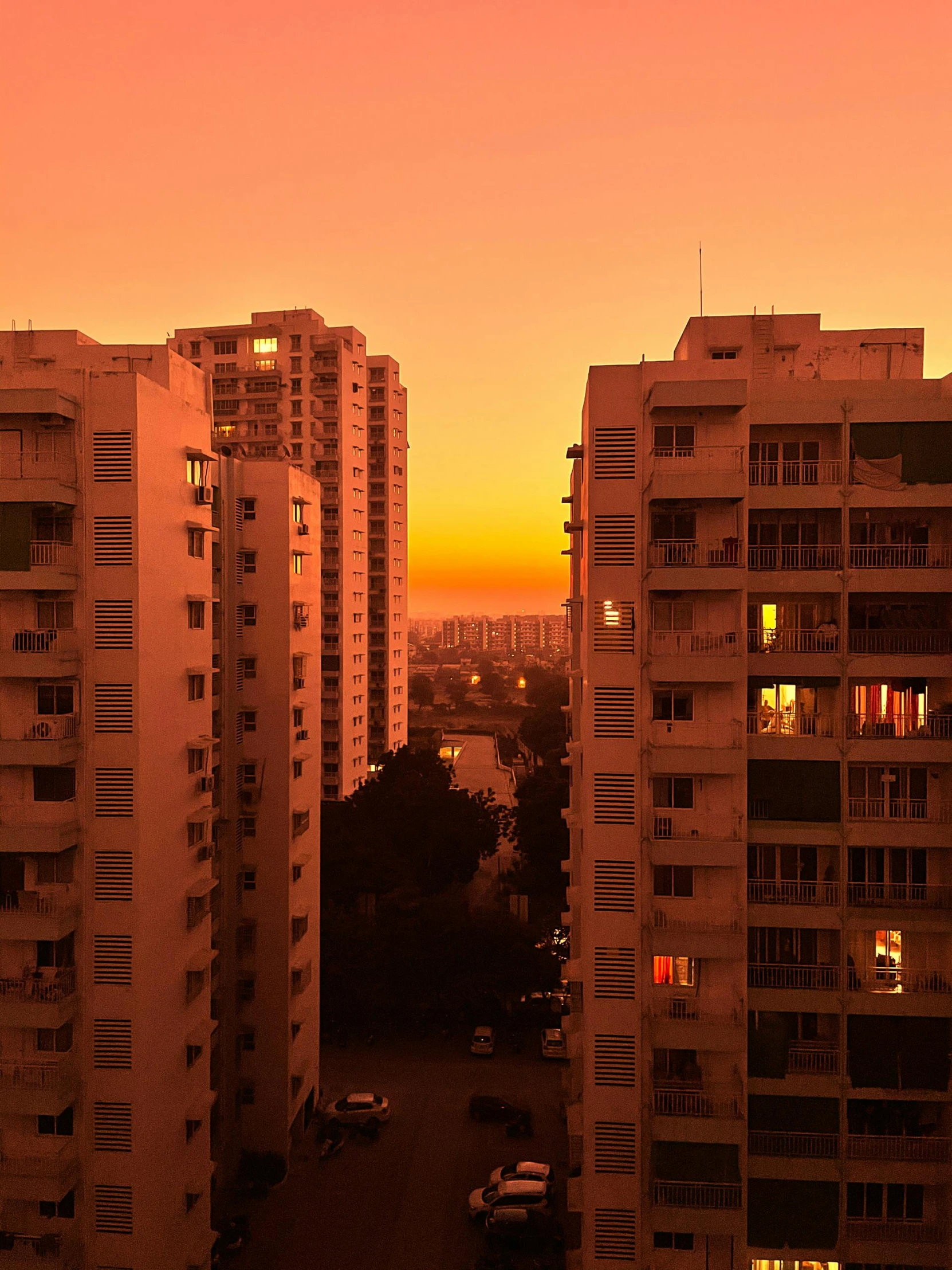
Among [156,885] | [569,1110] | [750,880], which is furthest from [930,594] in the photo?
[156,885]

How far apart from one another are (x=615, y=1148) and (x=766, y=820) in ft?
20.8

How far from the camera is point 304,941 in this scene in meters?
26.6

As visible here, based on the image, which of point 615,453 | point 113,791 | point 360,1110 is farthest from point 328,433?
point 615,453

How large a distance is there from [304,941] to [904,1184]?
1650 centimetres

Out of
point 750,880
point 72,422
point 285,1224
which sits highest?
point 72,422

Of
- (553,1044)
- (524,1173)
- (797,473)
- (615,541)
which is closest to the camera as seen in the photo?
(797,473)

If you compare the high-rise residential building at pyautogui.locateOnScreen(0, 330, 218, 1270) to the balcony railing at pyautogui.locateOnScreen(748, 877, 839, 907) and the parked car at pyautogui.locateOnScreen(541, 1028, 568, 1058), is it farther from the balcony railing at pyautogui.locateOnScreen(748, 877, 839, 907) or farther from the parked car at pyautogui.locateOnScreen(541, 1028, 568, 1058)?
the parked car at pyautogui.locateOnScreen(541, 1028, 568, 1058)

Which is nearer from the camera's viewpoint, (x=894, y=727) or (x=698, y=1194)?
(x=698, y=1194)

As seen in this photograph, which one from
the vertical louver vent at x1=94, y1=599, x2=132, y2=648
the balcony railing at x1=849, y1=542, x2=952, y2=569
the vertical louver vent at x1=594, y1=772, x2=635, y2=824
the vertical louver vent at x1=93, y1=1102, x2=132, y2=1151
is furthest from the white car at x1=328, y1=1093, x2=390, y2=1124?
the balcony railing at x1=849, y1=542, x2=952, y2=569

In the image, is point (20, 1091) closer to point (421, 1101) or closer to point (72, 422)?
point (72, 422)

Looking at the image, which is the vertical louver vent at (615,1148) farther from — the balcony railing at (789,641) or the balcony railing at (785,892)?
the balcony railing at (789,641)

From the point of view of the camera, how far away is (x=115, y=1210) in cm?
1716

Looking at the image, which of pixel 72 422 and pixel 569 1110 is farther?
pixel 569 1110

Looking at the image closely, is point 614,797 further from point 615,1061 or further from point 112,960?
point 112,960
